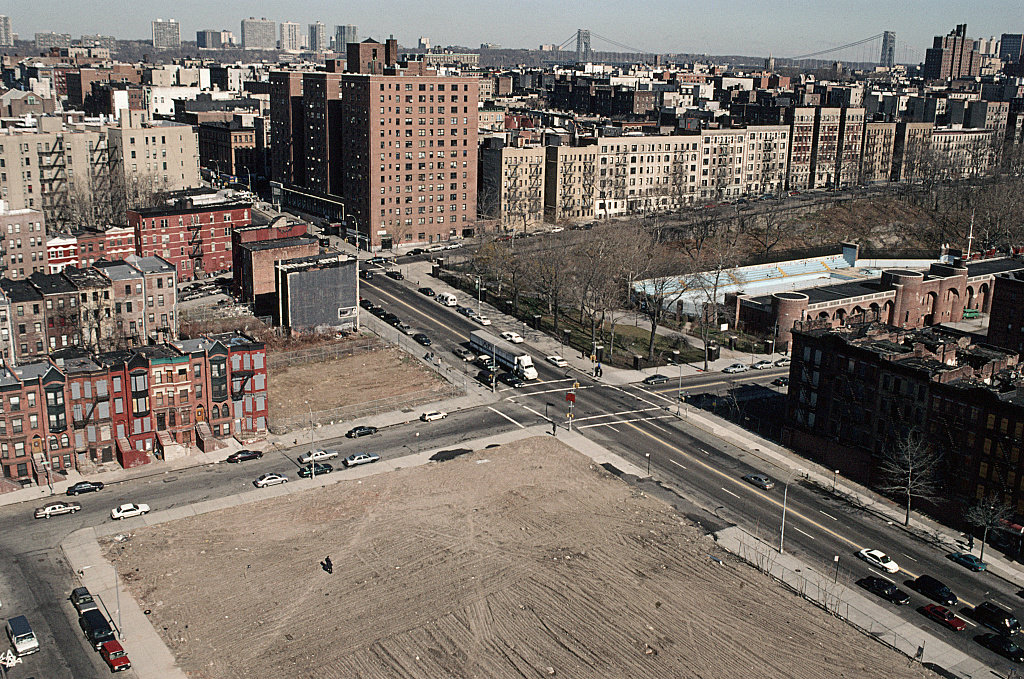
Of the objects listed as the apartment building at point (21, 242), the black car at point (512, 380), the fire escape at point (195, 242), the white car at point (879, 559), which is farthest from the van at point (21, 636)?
the fire escape at point (195, 242)

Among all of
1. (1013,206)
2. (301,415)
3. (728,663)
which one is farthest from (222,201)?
(1013,206)

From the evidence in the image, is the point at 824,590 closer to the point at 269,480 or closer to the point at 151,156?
the point at 269,480

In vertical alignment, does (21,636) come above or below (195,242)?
below

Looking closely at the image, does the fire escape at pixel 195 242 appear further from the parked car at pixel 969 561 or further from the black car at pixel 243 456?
the parked car at pixel 969 561

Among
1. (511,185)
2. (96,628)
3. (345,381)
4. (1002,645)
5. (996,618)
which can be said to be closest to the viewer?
(96,628)

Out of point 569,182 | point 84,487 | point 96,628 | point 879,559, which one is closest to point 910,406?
point 879,559

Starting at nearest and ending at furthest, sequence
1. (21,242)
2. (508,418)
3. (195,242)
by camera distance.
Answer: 1. (508,418)
2. (21,242)
3. (195,242)

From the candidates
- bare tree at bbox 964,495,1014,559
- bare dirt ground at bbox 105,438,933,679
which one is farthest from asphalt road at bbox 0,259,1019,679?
bare dirt ground at bbox 105,438,933,679
